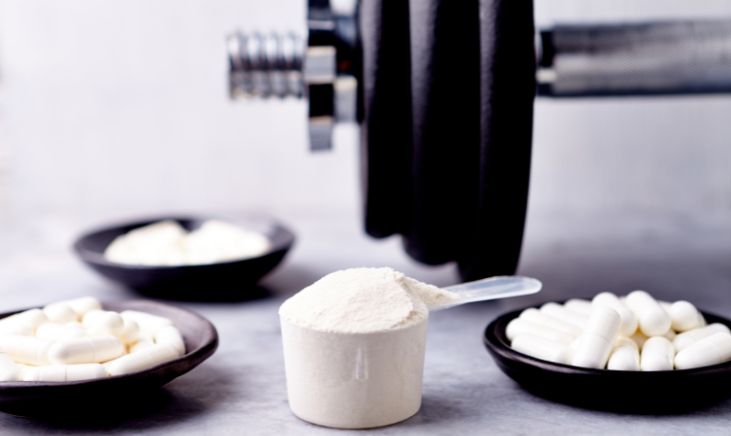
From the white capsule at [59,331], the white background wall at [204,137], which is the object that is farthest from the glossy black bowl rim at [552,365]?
the white background wall at [204,137]

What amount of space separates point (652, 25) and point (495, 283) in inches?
20.5

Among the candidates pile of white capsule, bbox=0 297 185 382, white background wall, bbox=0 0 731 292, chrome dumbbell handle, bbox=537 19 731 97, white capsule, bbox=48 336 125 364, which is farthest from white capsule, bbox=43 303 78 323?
white background wall, bbox=0 0 731 292

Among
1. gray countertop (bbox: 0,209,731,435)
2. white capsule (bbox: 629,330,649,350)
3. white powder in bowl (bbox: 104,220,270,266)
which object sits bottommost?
gray countertop (bbox: 0,209,731,435)

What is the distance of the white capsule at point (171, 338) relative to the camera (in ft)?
2.59

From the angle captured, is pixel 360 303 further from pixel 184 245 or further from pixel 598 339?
pixel 184 245

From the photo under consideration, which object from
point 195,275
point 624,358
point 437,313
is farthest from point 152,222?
point 624,358

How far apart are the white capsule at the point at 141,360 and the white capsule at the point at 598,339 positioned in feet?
1.03

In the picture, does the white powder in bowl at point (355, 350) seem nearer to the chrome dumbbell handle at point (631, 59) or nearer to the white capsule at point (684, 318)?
the white capsule at point (684, 318)

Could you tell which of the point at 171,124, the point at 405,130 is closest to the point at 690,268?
the point at 405,130

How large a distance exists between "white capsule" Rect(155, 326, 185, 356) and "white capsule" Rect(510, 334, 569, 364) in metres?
0.27

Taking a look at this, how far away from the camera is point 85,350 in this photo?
75cm

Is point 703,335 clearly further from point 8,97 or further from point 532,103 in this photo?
point 8,97

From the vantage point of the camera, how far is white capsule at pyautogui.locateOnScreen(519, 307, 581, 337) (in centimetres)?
80

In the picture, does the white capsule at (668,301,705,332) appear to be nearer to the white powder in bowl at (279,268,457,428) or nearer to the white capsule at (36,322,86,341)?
the white powder in bowl at (279,268,457,428)
